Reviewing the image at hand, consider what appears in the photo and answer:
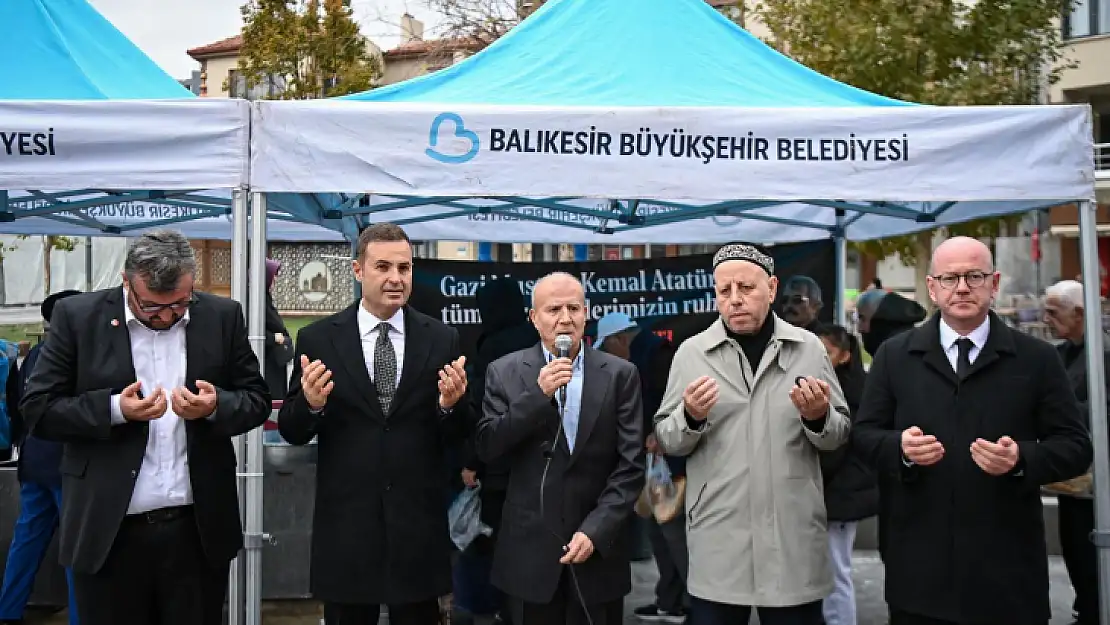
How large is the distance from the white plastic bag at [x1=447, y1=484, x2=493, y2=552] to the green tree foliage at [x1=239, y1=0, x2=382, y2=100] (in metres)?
18.6

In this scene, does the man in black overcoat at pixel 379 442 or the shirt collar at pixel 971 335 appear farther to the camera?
the man in black overcoat at pixel 379 442

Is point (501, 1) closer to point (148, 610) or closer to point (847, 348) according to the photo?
point (847, 348)

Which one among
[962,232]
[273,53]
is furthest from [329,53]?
[962,232]

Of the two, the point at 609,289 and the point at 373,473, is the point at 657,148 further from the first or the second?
the point at 609,289

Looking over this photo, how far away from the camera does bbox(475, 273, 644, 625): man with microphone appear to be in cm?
346

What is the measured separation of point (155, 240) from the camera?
10.6 ft

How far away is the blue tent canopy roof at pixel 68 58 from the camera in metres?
4.57

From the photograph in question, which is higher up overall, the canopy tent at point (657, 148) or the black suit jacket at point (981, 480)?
the canopy tent at point (657, 148)

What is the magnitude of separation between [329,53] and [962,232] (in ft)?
46.6

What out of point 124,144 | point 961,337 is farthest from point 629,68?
point 124,144

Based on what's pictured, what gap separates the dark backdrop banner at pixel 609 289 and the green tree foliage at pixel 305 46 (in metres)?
16.7

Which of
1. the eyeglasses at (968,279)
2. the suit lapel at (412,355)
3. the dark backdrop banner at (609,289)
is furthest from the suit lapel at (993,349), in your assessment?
the dark backdrop banner at (609,289)

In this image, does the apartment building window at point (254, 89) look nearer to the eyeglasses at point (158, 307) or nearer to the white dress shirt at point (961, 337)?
the eyeglasses at point (158, 307)

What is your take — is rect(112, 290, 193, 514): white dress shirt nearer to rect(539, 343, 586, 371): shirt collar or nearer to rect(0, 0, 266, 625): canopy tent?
rect(0, 0, 266, 625): canopy tent
